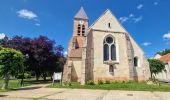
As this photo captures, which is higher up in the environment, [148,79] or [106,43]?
[106,43]

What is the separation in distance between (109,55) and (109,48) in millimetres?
1146

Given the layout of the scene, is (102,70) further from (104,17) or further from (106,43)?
(104,17)

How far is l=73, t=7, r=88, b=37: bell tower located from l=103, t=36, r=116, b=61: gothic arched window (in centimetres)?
1338

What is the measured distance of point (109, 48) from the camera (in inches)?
1001

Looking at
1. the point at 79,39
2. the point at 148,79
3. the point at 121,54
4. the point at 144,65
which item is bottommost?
the point at 148,79

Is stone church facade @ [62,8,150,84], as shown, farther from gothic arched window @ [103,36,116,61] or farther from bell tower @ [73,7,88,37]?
bell tower @ [73,7,88,37]

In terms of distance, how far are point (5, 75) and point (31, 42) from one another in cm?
1168

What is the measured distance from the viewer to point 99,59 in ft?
78.9

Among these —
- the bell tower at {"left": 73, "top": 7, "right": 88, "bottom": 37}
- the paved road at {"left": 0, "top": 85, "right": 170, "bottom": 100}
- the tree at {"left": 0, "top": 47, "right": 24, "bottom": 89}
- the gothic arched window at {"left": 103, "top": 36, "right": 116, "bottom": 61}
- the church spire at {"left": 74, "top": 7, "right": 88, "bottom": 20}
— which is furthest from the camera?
the church spire at {"left": 74, "top": 7, "right": 88, "bottom": 20}

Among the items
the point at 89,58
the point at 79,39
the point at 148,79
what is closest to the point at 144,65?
the point at 148,79

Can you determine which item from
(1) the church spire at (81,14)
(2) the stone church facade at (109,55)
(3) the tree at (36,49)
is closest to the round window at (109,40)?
(2) the stone church facade at (109,55)

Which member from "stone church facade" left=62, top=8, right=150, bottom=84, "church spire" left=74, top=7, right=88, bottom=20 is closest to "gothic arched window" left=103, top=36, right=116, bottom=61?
"stone church facade" left=62, top=8, right=150, bottom=84

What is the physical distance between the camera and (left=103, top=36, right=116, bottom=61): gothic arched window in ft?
82.4

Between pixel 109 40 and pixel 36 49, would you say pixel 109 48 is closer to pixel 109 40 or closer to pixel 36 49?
pixel 109 40
